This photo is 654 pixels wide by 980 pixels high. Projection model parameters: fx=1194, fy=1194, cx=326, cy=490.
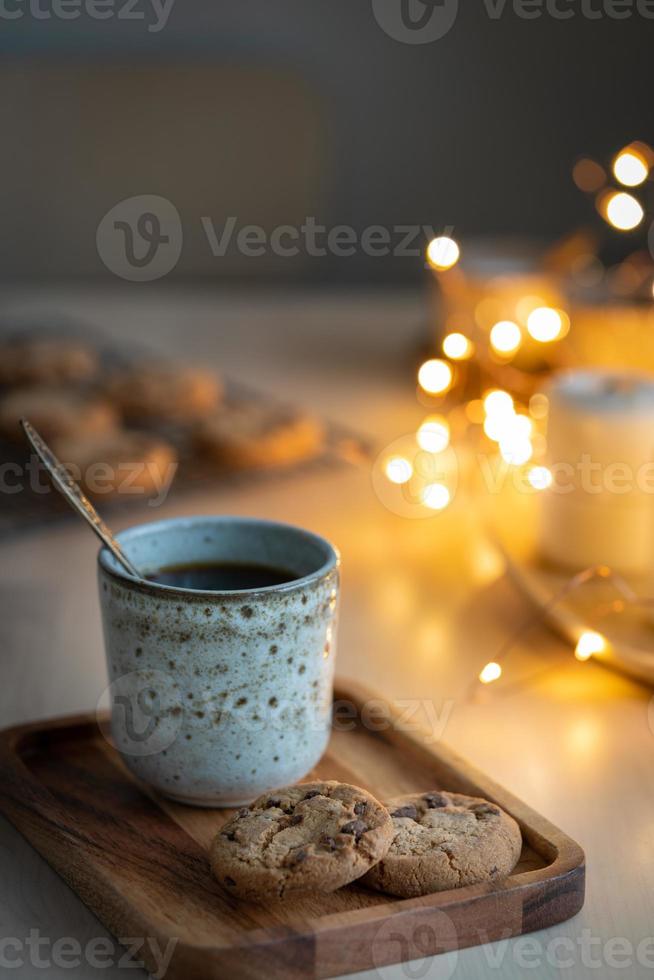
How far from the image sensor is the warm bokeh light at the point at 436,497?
120 cm

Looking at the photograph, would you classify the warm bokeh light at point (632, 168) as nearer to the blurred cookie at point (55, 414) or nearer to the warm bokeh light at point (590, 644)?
the warm bokeh light at point (590, 644)

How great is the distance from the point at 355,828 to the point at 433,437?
0.76 meters

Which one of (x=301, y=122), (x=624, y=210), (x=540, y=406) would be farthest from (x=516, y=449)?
(x=301, y=122)

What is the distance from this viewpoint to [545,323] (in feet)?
4.50

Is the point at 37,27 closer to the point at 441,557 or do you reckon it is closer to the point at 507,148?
the point at 507,148

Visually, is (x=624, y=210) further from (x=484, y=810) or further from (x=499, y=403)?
(x=484, y=810)

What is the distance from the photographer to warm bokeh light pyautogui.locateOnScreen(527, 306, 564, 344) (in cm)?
136

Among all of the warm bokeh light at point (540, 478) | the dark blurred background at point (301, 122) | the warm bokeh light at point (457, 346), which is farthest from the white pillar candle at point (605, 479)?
the dark blurred background at point (301, 122)

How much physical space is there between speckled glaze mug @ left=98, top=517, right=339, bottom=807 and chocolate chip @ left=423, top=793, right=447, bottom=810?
0.08 m

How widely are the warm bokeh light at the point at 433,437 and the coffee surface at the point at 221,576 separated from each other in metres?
0.58

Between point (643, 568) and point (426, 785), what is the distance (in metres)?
0.34

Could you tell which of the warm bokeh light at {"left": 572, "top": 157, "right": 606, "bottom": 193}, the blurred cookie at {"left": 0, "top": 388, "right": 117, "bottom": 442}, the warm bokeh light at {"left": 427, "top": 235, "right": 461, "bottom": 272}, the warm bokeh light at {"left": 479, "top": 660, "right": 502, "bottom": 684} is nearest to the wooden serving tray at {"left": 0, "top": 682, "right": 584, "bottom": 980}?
the warm bokeh light at {"left": 479, "top": 660, "right": 502, "bottom": 684}

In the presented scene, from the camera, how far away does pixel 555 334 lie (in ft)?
4.50

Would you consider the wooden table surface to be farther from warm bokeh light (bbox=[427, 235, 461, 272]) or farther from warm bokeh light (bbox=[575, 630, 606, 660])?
warm bokeh light (bbox=[427, 235, 461, 272])
